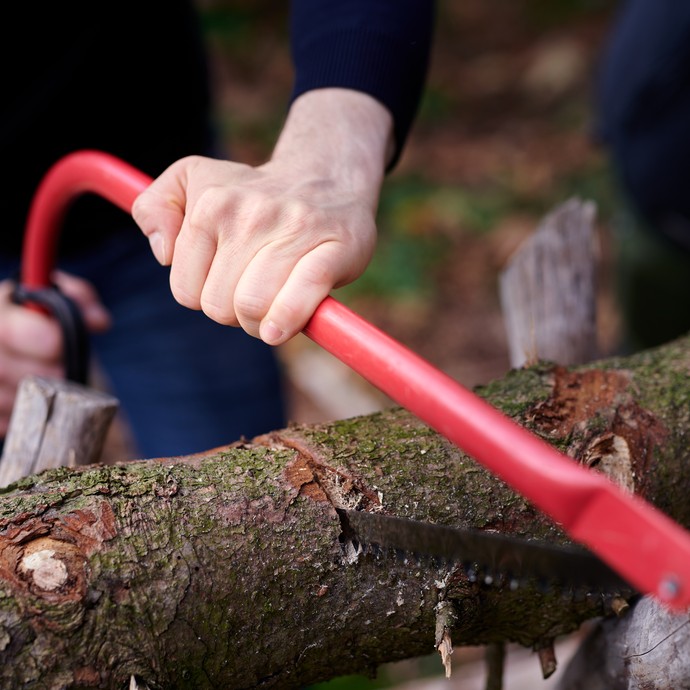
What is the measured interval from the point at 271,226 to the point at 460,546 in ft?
2.06

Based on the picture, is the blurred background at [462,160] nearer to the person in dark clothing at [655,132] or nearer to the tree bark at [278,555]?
the person in dark clothing at [655,132]

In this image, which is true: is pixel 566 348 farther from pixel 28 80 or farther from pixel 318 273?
pixel 28 80

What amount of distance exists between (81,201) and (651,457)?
1885mm

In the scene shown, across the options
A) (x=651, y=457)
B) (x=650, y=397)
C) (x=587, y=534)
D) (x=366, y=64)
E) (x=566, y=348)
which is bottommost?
(x=587, y=534)

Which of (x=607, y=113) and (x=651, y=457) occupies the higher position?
(x=607, y=113)

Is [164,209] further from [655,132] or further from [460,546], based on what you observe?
[655,132]

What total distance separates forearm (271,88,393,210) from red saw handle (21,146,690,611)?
0.99 feet

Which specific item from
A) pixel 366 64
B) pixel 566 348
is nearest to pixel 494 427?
pixel 366 64

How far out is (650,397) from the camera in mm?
1514

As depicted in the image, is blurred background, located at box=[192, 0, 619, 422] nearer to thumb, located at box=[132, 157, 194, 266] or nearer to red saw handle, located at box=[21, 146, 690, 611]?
thumb, located at box=[132, 157, 194, 266]

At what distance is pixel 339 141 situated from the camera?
55.6 inches

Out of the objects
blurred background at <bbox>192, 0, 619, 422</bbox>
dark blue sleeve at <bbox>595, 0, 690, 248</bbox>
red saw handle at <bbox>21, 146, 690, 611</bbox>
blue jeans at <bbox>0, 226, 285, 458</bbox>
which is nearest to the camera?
red saw handle at <bbox>21, 146, 690, 611</bbox>

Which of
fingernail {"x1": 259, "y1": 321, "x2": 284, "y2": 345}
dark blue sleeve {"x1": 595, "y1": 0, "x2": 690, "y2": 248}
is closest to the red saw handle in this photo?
fingernail {"x1": 259, "y1": 321, "x2": 284, "y2": 345}

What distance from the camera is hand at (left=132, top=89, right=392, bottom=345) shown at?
3.92 ft
